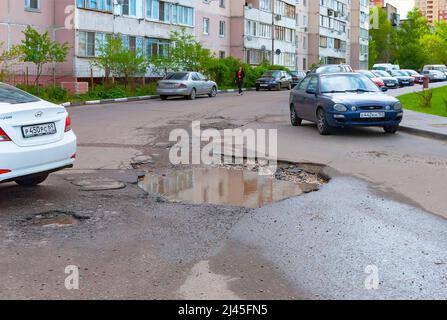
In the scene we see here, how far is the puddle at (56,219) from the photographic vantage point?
625cm

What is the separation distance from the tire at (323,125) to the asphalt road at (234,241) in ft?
14.0

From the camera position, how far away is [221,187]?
331 inches


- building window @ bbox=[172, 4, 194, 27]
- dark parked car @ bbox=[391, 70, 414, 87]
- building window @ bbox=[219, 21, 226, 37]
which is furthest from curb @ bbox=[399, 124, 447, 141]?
building window @ bbox=[219, 21, 226, 37]

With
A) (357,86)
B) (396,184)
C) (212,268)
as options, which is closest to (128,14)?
(357,86)

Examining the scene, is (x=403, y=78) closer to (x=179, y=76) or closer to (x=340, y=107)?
(x=179, y=76)

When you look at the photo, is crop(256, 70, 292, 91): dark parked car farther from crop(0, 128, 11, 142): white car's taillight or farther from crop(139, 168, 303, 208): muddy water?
crop(0, 128, 11, 142): white car's taillight

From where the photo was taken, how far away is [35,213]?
6691 mm

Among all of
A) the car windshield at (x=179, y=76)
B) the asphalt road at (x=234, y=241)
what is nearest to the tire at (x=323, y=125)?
the asphalt road at (x=234, y=241)

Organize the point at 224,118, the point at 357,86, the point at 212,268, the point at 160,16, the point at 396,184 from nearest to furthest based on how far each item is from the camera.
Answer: the point at 212,268 < the point at 396,184 < the point at 357,86 < the point at 224,118 < the point at 160,16

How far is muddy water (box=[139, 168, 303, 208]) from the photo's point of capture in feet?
24.9

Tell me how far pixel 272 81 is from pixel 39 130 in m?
40.3

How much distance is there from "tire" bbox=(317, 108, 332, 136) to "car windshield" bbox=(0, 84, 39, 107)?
8.07m

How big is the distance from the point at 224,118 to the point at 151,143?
6.45 m
